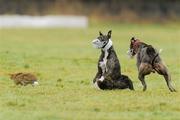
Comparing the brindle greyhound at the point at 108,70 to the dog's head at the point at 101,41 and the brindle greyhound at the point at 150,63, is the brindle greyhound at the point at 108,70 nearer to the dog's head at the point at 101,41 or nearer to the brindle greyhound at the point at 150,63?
the dog's head at the point at 101,41

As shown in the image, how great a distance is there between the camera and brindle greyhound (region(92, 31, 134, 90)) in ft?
62.2

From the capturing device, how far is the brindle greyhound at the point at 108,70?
1895 centimetres

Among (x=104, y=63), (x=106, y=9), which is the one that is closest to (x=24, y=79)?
(x=104, y=63)

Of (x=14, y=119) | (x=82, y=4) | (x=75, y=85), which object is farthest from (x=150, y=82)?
(x=82, y=4)

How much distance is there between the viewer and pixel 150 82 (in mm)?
22516

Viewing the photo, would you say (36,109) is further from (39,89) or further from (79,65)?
(79,65)

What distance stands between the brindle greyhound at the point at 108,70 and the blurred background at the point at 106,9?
187 feet

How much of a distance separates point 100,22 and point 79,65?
47.5 meters

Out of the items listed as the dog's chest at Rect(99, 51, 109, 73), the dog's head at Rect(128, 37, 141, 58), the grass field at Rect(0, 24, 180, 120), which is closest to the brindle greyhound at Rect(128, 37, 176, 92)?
the dog's head at Rect(128, 37, 141, 58)

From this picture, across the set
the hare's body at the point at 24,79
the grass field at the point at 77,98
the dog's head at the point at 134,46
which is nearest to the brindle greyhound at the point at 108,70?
the grass field at the point at 77,98

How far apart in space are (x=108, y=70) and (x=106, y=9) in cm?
6152

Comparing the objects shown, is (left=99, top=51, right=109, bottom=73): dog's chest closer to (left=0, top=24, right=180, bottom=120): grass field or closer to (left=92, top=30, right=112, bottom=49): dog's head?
(left=92, top=30, right=112, bottom=49): dog's head

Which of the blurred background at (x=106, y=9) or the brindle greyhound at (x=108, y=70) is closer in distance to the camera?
the brindle greyhound at (x=108, y=70)

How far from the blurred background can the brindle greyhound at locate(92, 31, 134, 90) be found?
56.9 m
